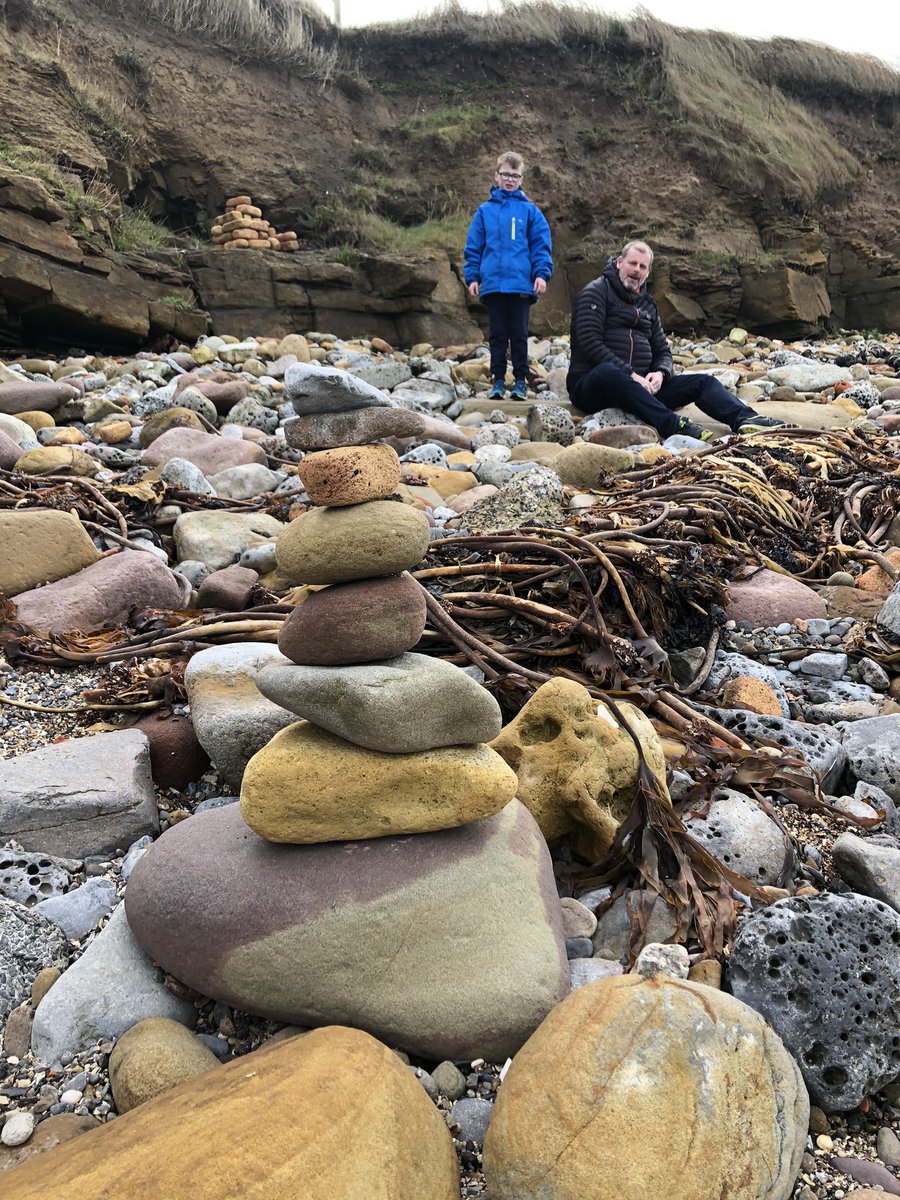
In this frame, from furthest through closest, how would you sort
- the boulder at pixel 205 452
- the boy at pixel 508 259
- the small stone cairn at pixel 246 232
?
the small stone cairn at pixel 246 232 < the boy at pixel 508 259 < the boulder at pixel 205 452

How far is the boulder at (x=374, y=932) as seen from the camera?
1792 mm

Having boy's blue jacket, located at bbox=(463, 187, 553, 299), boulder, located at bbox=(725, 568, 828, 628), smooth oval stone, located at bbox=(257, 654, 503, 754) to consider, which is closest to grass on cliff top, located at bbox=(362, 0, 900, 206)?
boy's blue jacket, located at bbox=(463, 187, 553, 299)

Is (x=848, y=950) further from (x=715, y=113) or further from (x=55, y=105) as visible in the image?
(x=715, y=113)

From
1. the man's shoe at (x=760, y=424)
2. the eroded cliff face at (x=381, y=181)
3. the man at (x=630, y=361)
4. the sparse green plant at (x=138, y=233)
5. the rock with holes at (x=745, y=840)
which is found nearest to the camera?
the rock with holes at (x=745, y=840)

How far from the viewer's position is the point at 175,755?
9.28 ft

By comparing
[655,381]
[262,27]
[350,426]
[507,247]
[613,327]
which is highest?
[262,27]

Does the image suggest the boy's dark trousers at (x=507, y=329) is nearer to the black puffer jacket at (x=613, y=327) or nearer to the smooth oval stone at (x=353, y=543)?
the black puffer jacket at (x=613, y=327)

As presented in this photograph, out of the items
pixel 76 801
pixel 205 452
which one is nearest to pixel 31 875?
pixel 76 801

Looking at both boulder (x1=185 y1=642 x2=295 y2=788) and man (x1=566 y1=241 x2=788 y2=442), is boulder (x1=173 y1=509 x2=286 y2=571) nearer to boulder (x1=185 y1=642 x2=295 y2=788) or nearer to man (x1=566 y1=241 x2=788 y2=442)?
boulder (x1=185 y1=642 x2=295 y2=788)

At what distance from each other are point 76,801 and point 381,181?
56.0 ft

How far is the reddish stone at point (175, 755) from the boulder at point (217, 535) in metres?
1.92

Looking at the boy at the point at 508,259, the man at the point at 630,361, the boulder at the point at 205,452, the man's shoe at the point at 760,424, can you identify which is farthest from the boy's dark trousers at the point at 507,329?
the boulder at the point at 205,452

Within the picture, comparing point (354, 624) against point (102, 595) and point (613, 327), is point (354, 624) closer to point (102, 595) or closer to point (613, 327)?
point (102, 595)

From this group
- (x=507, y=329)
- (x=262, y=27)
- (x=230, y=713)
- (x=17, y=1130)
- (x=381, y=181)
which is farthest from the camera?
(x=381, y=181)
